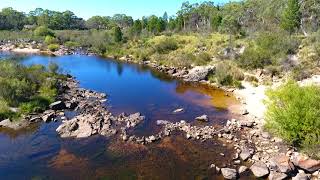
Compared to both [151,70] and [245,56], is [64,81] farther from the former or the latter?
[245,56]

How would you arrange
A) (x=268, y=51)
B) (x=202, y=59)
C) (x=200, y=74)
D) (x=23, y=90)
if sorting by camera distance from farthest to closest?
(x=202, y=59)
(x=200, y=74)
(x=268, y=51)
(x=23, y=90)

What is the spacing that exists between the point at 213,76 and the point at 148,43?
1540 inches

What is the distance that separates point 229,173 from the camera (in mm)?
26156

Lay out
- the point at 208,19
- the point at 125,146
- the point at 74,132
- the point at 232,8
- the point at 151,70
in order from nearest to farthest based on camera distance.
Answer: the point at 125,146 < the point at 74,132 < the point at 151,70 < the point at 232,8 < the point at 208,19

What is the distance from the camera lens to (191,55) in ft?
232

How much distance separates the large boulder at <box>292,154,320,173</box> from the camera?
26.3m

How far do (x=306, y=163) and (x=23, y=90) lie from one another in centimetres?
3096

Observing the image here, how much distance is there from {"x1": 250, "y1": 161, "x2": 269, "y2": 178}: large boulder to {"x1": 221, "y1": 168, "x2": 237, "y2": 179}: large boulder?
4.93 ft

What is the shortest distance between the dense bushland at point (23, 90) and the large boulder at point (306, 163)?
27.5 meters

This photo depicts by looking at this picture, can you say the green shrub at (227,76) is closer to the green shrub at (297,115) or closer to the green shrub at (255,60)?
the green shrub at (255,60)

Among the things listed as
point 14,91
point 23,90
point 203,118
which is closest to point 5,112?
Answer: point 14,91

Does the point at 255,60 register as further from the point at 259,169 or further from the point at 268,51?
the point at 259,169

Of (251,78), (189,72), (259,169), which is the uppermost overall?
(251,78)

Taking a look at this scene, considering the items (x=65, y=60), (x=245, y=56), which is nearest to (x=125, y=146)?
(x=245, y=56)
